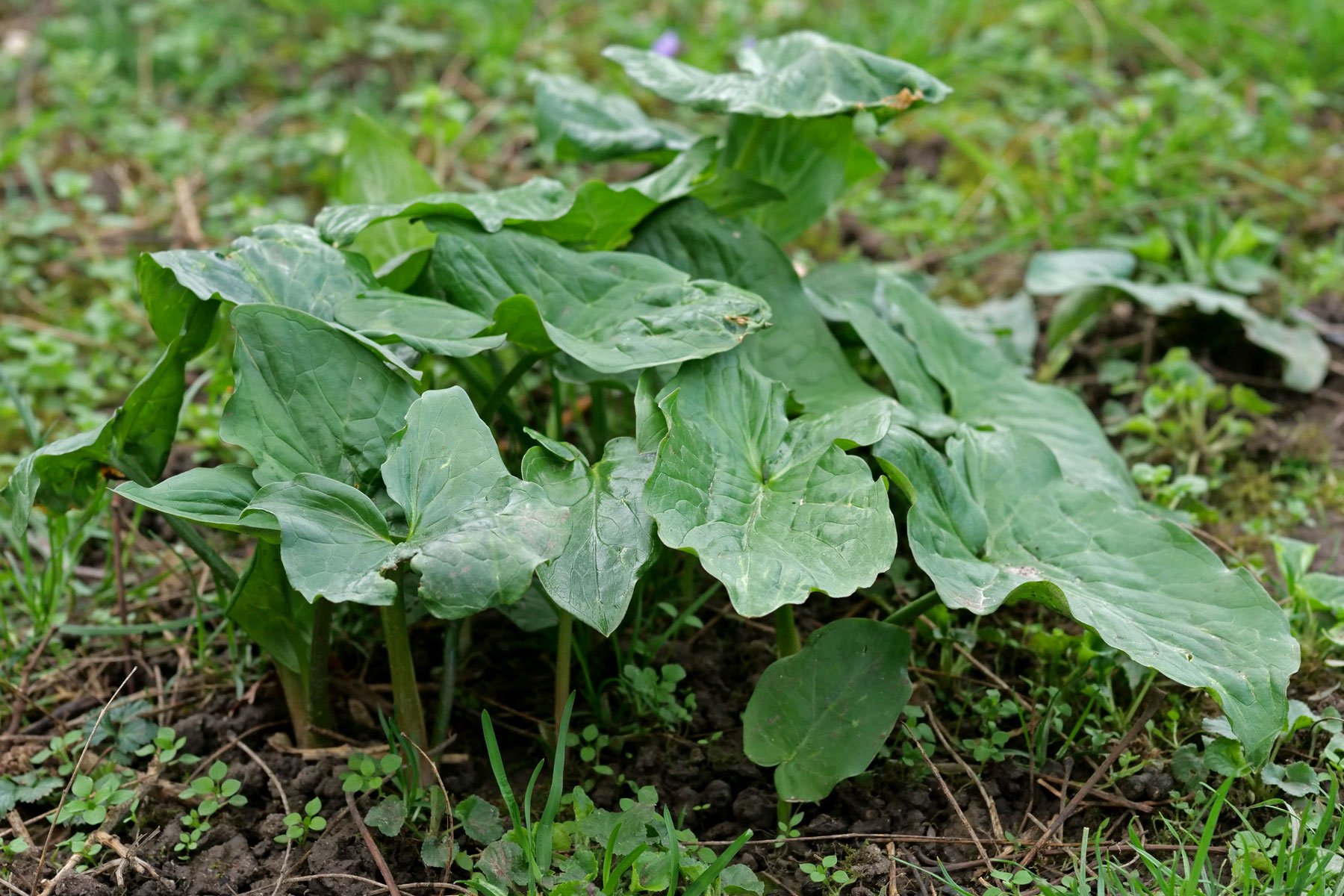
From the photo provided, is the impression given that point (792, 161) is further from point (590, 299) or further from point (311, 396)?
point (311, 396)

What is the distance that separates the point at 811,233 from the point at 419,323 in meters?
1.83

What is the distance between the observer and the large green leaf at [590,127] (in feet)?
7.34

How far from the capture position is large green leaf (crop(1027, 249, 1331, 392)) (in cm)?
257

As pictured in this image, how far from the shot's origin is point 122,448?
5.63 feet

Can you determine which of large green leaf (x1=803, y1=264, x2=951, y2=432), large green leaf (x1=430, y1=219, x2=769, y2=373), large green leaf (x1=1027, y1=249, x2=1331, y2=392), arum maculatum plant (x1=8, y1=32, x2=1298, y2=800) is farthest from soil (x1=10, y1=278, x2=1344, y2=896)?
large green leaf (x1=1027, y1=249, x2=1331, y2=392)

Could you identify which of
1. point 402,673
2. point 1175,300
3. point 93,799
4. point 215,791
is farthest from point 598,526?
point 1175,300

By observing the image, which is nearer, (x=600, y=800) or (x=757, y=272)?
(x=600, y=800)

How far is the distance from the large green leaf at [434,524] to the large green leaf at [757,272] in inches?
25.9

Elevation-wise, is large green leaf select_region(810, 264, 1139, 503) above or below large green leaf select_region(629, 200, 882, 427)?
below

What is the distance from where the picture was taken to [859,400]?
75.5 inches

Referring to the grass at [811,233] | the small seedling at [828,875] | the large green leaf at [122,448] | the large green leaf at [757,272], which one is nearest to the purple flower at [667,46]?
the grass at [811,233]

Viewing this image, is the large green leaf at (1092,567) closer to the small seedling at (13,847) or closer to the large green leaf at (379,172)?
the large green leaf at (379,172)

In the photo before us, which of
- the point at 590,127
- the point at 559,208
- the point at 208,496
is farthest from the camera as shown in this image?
the point at 590,127

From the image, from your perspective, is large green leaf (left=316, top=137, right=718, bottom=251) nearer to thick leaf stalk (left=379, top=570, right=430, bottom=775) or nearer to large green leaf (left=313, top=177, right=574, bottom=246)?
large green leaf (left=313, top=177, right=574, bottom=246)
